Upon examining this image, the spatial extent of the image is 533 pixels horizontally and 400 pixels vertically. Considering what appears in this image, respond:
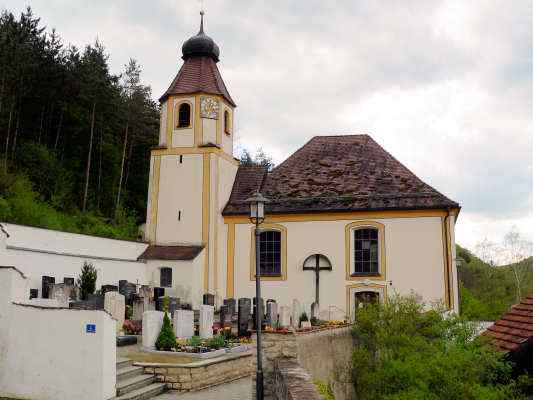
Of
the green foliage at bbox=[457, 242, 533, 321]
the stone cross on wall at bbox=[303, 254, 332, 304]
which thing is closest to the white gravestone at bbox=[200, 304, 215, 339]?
the stone cross on wall at bbox=[303, 254, 332, 304]

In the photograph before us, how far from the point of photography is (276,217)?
26.0 meters

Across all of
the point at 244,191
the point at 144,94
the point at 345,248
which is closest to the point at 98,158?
the point at 144,94

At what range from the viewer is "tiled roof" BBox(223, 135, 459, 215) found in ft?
81.4

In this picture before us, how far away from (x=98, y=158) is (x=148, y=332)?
93.7 feet

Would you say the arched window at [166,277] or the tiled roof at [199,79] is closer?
the arched window at [166,277]

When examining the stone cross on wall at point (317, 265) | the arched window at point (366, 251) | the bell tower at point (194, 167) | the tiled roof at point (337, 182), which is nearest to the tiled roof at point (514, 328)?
the tiled roof at point (337, 182)

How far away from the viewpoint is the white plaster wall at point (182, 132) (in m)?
27.2

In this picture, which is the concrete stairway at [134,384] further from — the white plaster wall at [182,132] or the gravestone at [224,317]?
the white plaster wall at [182,132]

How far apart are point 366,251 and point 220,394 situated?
47.1ft

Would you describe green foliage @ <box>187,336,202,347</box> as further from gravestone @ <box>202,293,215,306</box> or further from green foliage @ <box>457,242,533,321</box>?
green foliage @ <box>457,242,533,321</box>

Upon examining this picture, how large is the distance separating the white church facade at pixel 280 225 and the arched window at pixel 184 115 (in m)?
0.05

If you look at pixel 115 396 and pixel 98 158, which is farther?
pixel 98 158

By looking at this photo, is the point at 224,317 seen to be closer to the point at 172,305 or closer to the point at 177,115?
the point at 172,305

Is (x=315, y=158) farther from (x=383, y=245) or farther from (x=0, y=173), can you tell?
(x=0, y=173)
